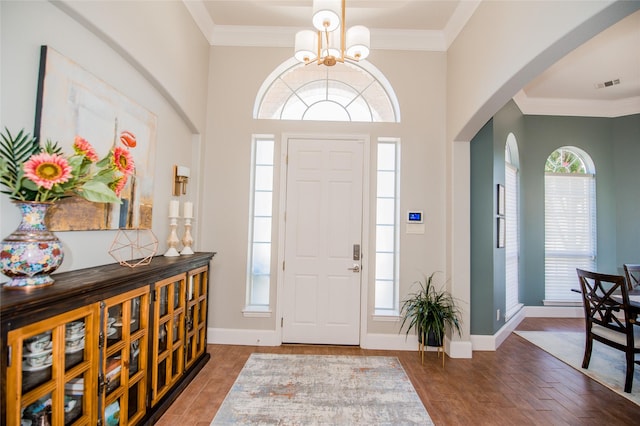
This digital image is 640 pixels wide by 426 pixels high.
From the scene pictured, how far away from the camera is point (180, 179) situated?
3010 mm

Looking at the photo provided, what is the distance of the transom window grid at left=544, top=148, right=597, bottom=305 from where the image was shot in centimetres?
493

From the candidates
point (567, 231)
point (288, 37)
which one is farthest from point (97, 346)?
point (567, 231)

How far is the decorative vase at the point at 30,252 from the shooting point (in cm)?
129

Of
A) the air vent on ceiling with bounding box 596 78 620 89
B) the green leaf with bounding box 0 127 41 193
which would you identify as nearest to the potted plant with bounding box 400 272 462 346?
the green leaf with bounding box 0 127 41 193

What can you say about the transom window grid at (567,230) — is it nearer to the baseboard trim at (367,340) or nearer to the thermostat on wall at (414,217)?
the baseboard trim at (367,340)

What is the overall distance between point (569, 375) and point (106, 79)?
473 cm

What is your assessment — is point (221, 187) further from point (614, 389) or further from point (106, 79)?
point (614, 389)

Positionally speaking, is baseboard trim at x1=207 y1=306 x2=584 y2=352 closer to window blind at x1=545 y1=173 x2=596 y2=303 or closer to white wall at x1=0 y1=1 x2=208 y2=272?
white wall at x1=0 y1=1 x2=208 y2=272

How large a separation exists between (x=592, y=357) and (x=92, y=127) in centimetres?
517

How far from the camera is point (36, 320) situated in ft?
4.01

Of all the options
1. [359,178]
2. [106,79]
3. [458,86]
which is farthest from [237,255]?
[458,86]

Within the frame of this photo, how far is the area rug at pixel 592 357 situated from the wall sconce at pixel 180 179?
4.40 meters

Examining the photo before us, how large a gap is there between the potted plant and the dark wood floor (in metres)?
0.29

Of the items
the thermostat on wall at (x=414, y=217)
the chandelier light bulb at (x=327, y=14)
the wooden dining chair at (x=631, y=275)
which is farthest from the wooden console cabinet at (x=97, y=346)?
the wooden dining chair at (x=631, y=275)
